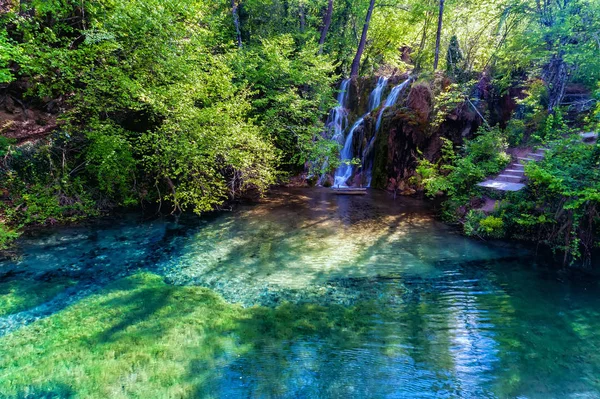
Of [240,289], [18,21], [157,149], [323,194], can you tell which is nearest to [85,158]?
[157,149]

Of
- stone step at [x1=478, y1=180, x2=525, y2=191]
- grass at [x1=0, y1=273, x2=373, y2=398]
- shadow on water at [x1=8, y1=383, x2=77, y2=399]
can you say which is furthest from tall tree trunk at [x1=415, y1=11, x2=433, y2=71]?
shadow on water at [x1=8, y1=383, x2=77, y2=399]

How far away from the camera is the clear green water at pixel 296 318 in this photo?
4047mm

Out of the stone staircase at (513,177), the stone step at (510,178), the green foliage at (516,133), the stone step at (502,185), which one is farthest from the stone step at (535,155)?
the stone step at (502,185)

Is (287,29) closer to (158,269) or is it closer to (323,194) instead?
(323,194)

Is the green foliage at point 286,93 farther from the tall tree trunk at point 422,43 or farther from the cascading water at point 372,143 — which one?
the tall tree trunk at point 422,43

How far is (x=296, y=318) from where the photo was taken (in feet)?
17.9

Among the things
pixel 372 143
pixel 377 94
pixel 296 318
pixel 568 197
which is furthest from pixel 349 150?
pixel 296 318

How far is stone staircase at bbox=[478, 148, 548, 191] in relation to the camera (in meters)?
9.14

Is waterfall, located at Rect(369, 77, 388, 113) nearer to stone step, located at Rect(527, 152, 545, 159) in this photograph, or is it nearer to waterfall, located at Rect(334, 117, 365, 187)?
waterfall, located at Rect(334, 117, 365, 187)

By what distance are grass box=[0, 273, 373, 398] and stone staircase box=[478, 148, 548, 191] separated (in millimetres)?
6329

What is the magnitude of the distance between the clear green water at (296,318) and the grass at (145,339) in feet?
0.08

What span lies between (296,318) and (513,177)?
8.45 metres

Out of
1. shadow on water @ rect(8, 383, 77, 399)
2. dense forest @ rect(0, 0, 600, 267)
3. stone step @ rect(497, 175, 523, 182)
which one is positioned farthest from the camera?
stone step @ rect(497, 175, 523, 182)

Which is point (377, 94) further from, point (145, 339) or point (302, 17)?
point (145, 339)
